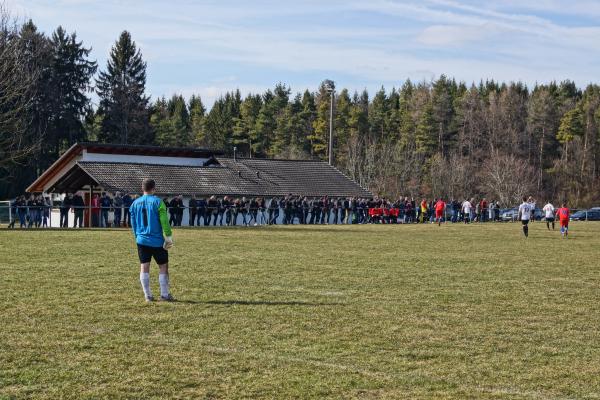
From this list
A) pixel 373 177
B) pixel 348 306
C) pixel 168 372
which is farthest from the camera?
pixel 373 177

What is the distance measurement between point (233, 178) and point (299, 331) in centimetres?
4797

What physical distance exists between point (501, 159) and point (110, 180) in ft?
201

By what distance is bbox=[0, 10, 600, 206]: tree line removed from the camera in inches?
3221

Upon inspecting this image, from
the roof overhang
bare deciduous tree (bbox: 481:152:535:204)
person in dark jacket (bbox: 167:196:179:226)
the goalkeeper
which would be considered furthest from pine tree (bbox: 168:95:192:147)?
the goalkeeper

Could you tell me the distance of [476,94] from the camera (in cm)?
12925

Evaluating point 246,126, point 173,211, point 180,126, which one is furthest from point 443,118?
point 173,211

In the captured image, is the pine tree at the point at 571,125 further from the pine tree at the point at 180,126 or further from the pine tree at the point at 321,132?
the pine tree at the point at 180,126

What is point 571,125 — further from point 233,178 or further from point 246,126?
point 233,178

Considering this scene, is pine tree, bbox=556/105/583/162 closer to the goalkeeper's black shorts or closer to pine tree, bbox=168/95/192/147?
pine tree, bbox=168/95/192/147

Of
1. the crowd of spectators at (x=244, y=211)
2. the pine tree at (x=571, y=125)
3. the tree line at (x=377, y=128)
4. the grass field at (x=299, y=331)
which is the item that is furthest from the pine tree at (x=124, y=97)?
the grass field at (x=299, y=331)

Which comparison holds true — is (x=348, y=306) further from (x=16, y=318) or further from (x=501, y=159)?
(x=501, y=159)

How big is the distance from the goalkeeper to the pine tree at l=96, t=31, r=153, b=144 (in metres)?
73.6

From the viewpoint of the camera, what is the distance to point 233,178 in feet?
190

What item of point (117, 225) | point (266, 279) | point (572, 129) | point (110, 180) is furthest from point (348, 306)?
point (572, 129)
